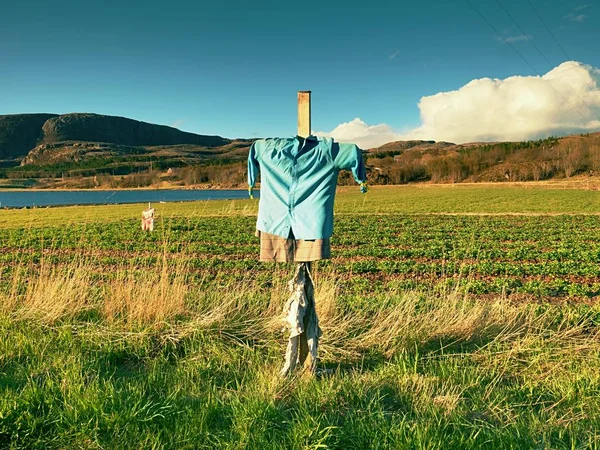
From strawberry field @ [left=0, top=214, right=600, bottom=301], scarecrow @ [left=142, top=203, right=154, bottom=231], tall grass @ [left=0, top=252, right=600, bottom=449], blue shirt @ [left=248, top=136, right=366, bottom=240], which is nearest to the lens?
tall grass @ [left=0, top=252, right=600, bottom=449]

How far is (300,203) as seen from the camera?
12.1ft

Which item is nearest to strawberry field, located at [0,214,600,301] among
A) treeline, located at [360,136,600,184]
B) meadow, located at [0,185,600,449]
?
meadow, located at [0,185,600,449]

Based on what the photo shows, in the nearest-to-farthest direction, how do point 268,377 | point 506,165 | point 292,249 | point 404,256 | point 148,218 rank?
point 268,377, point 292,249, point 404,256, point 148,218, point 506,165

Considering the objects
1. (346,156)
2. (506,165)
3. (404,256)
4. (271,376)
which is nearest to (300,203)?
(346,156)

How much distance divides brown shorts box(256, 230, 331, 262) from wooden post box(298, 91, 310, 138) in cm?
91

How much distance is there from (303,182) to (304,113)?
2.13ft

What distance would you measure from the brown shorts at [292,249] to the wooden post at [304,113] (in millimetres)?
913

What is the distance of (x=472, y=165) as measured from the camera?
145 meters

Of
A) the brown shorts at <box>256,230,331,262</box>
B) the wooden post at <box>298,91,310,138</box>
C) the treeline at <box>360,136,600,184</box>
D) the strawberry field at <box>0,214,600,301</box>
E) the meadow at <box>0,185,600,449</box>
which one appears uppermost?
the treeline at <box>360,136,600,184</box>

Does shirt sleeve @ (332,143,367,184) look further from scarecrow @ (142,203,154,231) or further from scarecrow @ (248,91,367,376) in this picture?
scarecrow @ (142,203,154,231)

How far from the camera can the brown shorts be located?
3662 mm

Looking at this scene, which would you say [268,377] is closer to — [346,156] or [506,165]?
[346,156]

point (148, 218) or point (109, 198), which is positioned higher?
point (148, 218)

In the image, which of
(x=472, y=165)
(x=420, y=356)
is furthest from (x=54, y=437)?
(x=472, y=165)
